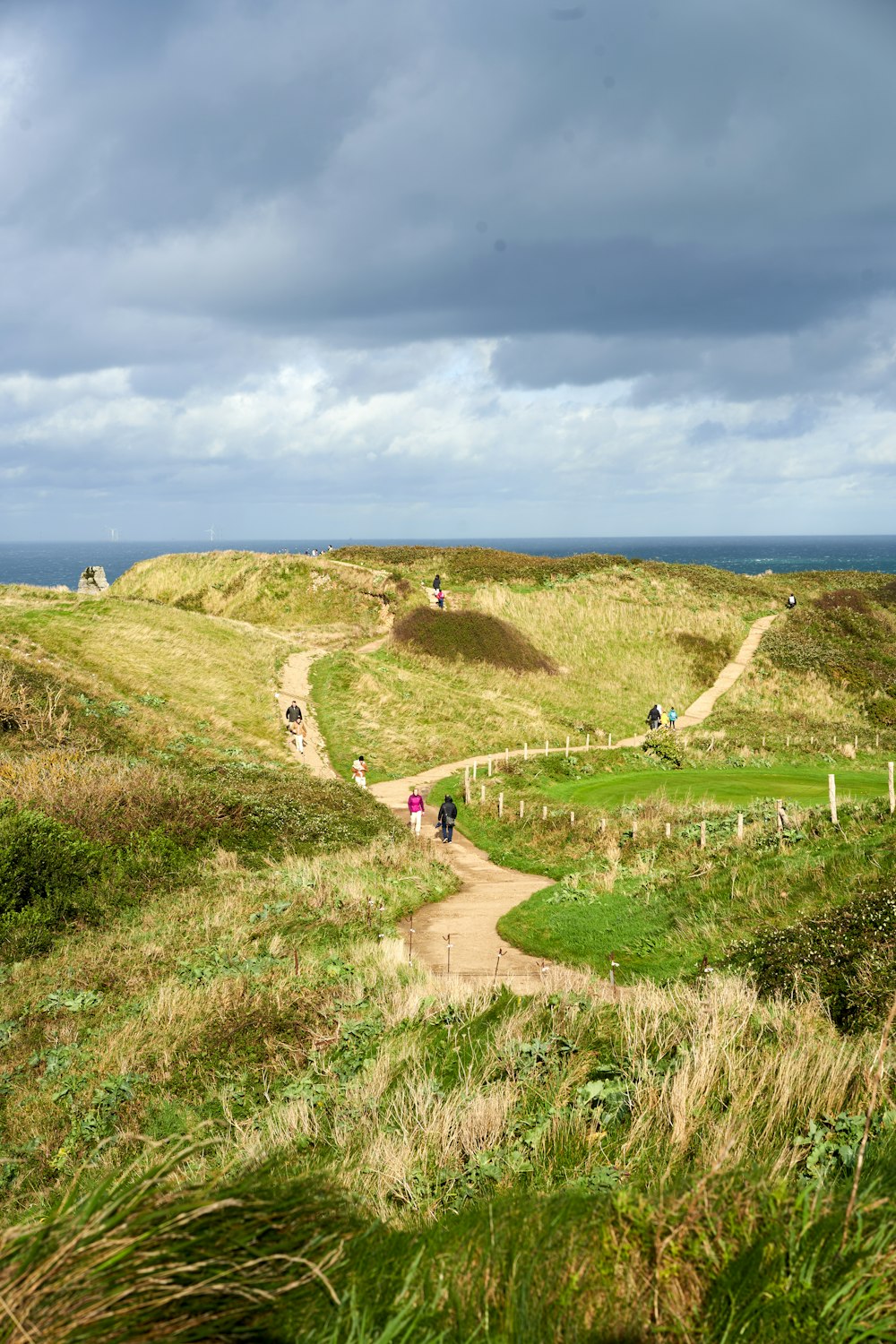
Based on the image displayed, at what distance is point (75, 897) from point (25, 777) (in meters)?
6.21

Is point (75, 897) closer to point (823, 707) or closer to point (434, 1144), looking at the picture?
point (434, 1144)

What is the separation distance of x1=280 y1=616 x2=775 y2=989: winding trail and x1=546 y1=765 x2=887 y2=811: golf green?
530 centimetres

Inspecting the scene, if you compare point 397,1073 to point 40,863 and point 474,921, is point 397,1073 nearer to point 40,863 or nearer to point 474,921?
point 474,921

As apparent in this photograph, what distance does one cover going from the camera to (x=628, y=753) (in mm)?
39156

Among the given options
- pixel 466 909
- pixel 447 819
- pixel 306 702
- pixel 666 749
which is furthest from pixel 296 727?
pixel 466 909

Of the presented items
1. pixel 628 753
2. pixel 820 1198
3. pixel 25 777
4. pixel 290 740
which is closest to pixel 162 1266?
pixel 820 1198

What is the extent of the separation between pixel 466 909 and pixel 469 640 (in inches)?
1331

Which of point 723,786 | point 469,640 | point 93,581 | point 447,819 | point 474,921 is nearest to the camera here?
point 474,921

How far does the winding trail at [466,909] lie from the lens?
14.9 metres

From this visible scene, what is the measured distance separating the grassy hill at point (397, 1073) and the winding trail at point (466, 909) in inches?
33.1

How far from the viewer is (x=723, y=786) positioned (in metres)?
29.1

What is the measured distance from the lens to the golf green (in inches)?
1059

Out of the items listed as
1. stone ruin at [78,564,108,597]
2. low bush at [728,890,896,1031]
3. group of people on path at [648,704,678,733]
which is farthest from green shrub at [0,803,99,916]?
stone ruin at [78,564,108,597]

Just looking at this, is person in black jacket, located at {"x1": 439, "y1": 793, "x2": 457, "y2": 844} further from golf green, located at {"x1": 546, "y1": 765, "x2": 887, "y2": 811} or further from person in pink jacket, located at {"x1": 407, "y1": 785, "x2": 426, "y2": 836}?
golf green, located at {"x1": 546, "y1": 765, "x2": 887, "y2": 811}
